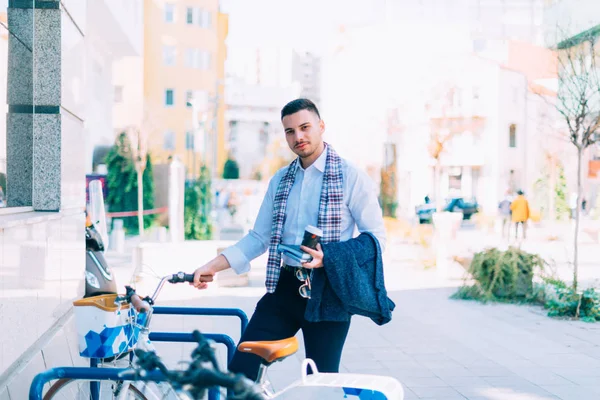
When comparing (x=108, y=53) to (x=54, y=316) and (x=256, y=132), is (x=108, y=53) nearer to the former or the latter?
(x=54, y=316)

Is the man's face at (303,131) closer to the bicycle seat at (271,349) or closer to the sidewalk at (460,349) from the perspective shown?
the bicycle seat at (271,349)

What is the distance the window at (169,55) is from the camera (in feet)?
157

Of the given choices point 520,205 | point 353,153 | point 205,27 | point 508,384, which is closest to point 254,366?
point 508,384

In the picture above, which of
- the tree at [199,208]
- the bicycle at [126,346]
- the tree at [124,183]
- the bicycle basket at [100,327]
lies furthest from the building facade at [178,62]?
the bicycle basket at [100,327]

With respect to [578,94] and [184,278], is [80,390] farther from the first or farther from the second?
[578,94]

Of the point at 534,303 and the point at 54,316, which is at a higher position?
the point at 54,316

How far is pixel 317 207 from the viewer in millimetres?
3297

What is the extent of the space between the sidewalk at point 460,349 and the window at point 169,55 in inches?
1528

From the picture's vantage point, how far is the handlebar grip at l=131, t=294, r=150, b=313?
2.79 m

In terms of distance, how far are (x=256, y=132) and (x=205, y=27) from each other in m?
45.5

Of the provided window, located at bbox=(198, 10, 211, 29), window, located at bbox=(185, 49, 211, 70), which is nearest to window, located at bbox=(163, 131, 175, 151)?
window, located at bbox=(185, 49, 211, 70)

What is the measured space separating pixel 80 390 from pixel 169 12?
47705 millimetres

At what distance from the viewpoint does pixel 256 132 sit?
96062mm

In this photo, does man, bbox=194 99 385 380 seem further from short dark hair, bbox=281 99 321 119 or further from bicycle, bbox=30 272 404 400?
bicycle, bbox=30 272 404 400
